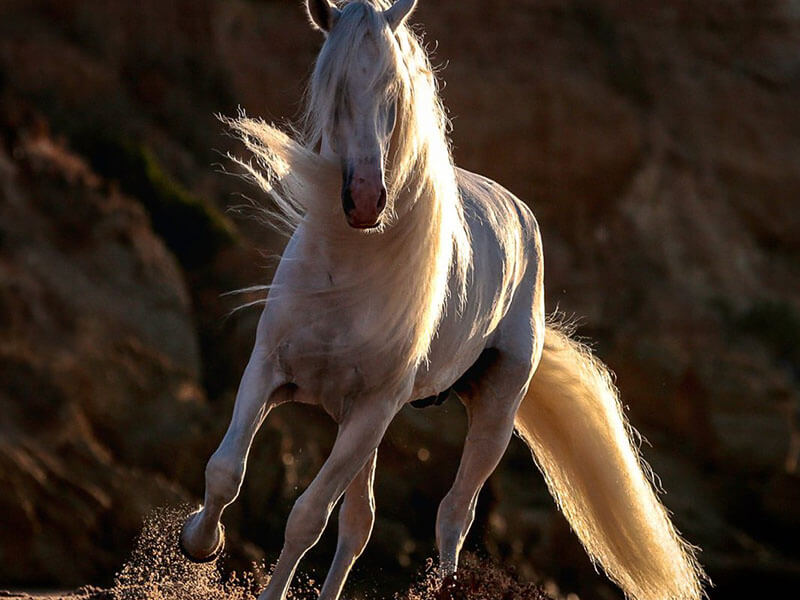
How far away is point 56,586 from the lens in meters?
10.2

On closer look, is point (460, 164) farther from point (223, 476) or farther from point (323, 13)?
point (223, 476)

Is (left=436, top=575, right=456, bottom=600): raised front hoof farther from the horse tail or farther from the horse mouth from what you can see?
the horse mouth

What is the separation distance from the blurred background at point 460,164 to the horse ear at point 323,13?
249 inches

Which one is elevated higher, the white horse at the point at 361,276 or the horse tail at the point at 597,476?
the white horse at the point at 361,276

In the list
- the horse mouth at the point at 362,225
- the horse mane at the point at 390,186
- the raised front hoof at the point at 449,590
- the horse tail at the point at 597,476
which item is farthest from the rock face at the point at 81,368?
the horse mouth at the point at 362,225

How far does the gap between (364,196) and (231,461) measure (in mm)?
1047

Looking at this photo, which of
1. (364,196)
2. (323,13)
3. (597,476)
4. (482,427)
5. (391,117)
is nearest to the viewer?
(364,196)

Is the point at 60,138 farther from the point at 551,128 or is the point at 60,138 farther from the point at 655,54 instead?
the point at 655,54

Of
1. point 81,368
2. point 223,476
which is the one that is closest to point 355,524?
point 223,476

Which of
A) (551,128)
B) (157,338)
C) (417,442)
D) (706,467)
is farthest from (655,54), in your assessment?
(157,338)

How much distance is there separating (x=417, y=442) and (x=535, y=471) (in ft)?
6.11

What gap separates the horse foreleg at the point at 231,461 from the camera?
15.7 ft

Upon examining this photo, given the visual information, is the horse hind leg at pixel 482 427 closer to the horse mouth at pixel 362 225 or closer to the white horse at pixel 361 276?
the white horse at pixel 361 276

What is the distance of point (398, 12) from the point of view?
15.5 ft
